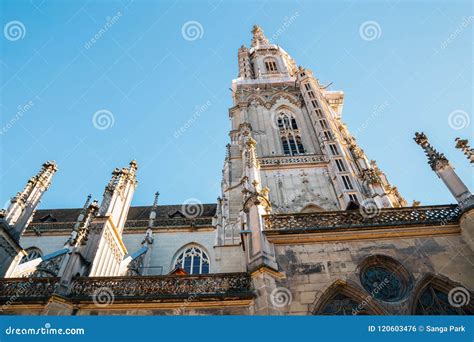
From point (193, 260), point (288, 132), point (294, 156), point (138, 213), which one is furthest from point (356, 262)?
point (138, 213)

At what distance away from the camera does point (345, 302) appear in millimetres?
8609

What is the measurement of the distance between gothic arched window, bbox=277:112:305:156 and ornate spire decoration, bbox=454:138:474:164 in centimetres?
966

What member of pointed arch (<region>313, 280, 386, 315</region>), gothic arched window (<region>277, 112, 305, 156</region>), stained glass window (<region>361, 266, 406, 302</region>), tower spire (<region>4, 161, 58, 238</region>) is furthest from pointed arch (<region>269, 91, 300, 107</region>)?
pointed arch (<region>313, 280, 386, 315</region>)

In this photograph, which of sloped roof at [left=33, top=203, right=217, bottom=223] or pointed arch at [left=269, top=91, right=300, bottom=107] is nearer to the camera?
pointed arch at [left=269, top=91, right=300, bottom=107]

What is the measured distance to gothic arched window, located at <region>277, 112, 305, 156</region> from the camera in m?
20.9

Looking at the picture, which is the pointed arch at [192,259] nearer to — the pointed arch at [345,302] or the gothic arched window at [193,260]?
the gothic arched window at [193,260]

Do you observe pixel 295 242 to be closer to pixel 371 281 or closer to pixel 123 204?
pixel 371 281

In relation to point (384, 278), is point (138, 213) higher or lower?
higher

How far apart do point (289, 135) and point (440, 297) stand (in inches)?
583

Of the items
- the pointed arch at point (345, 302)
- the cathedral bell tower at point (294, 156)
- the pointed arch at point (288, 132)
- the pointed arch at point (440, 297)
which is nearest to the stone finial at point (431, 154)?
the cathedral bell tower at point (294, 156)

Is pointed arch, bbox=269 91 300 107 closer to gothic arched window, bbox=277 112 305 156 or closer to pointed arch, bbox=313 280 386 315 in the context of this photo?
gothic arched window, bbox=277 112 305 156

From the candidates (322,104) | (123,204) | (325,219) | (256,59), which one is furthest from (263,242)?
(256,59)

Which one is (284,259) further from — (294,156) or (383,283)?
(294,156)

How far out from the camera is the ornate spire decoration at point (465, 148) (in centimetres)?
1089
